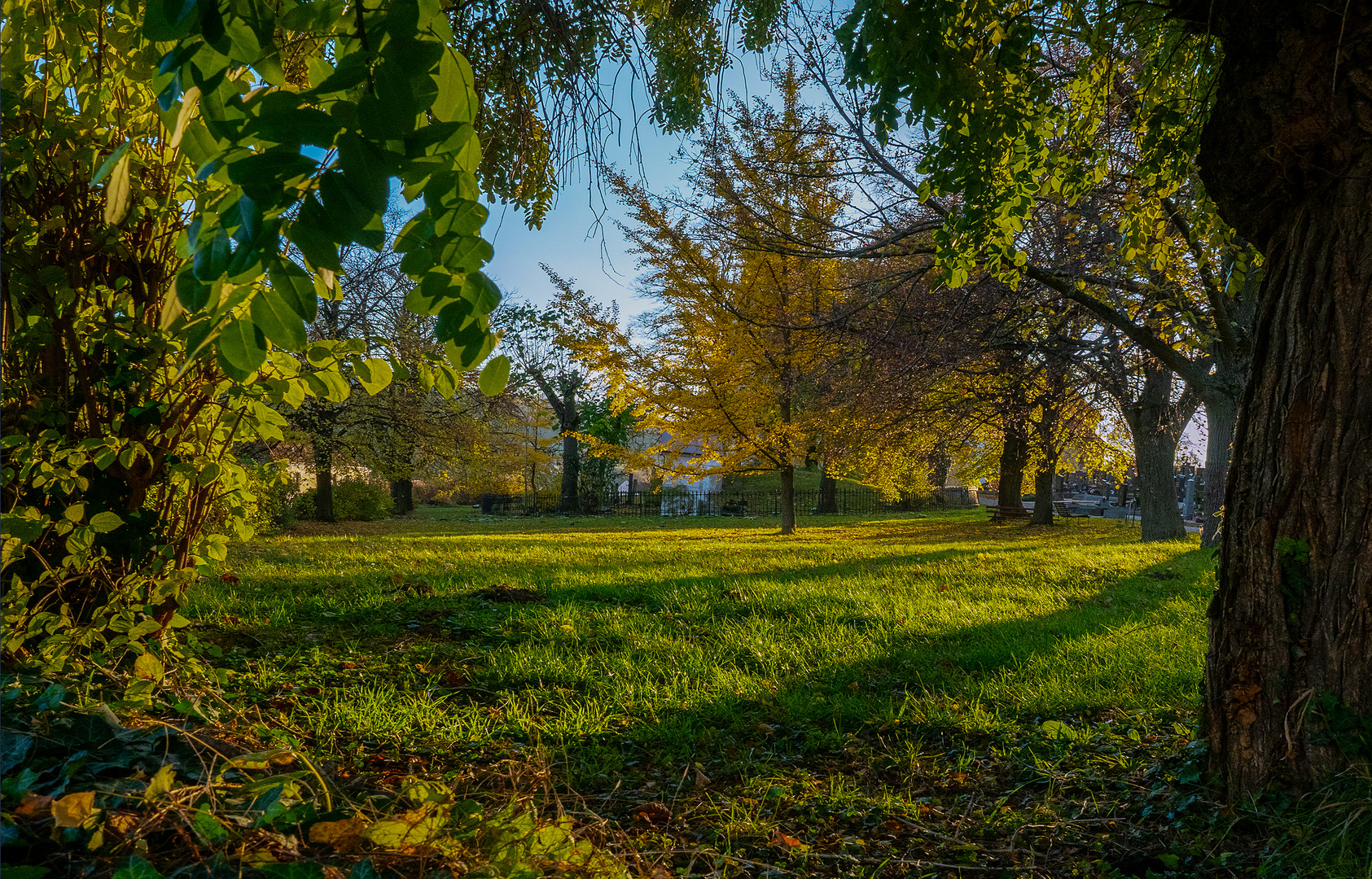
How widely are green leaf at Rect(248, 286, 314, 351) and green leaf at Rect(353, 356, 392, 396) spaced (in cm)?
100

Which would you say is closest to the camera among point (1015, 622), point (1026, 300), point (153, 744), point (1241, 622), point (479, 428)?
point (153, 744)

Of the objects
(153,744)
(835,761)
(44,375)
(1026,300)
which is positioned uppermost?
(1026,300)

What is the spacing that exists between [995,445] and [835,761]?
1693 cm

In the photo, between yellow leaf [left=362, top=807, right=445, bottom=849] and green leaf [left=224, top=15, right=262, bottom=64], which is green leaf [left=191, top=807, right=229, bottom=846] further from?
green leaf [left=224, top=15, right=262, bottom=64]

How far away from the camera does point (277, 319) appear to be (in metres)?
0.97

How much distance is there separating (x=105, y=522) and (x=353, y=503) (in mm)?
18780

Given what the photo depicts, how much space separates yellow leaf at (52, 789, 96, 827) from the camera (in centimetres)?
127

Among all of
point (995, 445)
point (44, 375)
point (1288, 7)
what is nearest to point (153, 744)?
point (44, 375)

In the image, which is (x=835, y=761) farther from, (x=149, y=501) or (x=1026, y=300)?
(x=1026, y=300)

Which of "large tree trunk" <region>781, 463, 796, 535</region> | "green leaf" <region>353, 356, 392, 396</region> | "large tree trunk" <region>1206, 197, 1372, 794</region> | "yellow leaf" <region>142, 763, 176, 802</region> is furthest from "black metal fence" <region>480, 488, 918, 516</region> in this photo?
"yellow leaf" <region>142, 763, 176, 802</region>

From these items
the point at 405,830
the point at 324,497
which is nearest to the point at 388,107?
the point at 405,830

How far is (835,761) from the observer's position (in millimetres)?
2852

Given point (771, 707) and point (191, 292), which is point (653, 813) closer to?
point (771, 707)

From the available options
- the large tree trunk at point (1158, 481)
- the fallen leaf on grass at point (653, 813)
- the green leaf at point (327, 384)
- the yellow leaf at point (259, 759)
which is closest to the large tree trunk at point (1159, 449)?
the large tree trunk at point (1158, 481)
